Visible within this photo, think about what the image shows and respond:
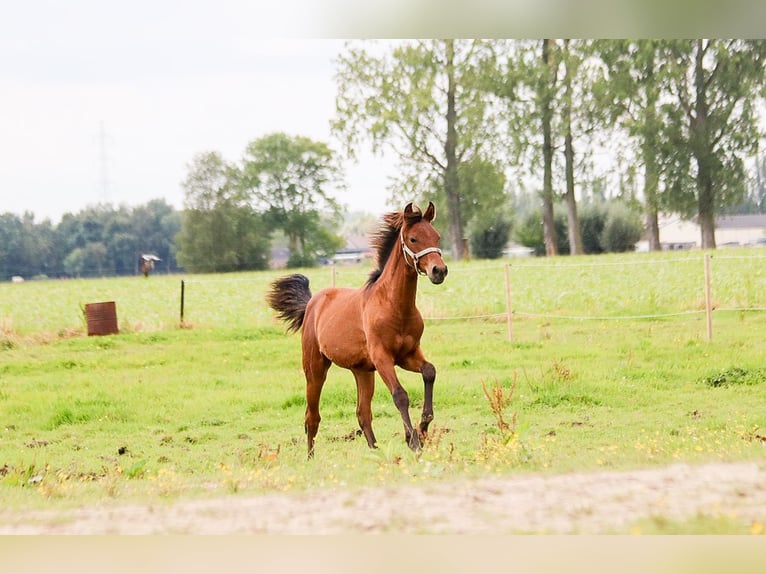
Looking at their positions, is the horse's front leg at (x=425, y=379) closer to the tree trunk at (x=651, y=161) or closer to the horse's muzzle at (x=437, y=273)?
the horse's muzzle at (x=437, y=273)

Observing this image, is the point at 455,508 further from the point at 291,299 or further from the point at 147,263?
the point at 147,263

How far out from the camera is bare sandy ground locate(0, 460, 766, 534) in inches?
161

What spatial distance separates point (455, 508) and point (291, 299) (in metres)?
1.51

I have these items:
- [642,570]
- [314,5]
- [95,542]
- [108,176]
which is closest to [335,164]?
[314,5]

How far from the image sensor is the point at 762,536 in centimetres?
421

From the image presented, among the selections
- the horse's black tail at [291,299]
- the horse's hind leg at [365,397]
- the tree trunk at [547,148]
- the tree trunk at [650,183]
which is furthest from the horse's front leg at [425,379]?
the tree trunk at [650,183]

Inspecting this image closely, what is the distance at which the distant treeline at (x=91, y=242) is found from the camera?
5.20 meters

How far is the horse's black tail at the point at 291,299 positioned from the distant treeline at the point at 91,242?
780 millimetres

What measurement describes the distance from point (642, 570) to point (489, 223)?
2378mm

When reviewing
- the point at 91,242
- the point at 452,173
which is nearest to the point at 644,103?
the point at 452,173

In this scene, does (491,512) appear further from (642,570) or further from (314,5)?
(314,5)

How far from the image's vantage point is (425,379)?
13.7ft

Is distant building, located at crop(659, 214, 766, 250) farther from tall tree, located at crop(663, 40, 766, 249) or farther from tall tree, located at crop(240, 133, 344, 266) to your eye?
tall tree, located at crop(240, 133, 344, 266)

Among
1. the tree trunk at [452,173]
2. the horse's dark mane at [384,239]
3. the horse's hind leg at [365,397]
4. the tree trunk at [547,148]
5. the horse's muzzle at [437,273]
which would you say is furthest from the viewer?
the tree trunk at [547,148]
